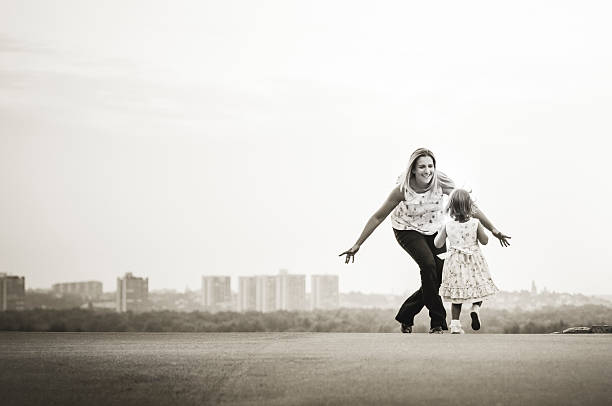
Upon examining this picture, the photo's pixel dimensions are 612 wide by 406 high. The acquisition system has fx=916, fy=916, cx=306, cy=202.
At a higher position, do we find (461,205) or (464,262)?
(461,205)

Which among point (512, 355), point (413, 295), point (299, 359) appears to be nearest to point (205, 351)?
point (299, 359)

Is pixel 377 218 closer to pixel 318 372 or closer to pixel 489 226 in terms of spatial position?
pixel 489 226

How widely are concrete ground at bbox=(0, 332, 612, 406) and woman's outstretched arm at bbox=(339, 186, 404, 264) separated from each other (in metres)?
2.10

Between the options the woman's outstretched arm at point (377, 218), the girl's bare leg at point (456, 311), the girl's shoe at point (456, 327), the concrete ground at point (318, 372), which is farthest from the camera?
the woman's outstretched arm at point (377, 218)

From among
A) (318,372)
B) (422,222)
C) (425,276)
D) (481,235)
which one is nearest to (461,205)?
(481,235)

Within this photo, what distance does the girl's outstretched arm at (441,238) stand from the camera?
13492 millimetres

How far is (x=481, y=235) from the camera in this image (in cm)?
1338

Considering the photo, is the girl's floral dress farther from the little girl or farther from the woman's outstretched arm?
the woman's outstretched arm

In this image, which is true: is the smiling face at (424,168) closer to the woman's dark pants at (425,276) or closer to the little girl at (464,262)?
the little girl at (464,262)

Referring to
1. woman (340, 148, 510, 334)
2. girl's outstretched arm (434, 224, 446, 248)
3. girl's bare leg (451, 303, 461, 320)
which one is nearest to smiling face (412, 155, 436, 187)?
woman (340, 148, 510, 334)

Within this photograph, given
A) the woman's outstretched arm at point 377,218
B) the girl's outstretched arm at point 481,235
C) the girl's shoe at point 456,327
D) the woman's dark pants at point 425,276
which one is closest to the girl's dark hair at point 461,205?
the girl's outstretched arm at point 481,235

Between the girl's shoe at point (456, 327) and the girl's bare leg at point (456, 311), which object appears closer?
the girl's shoe at point (456, 327)

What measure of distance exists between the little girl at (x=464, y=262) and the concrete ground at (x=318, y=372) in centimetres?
130

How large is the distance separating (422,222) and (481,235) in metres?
0.89
